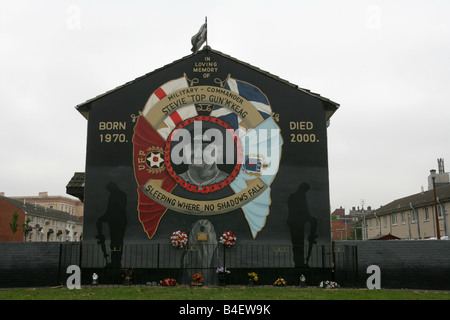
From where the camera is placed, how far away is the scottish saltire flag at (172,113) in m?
18.1

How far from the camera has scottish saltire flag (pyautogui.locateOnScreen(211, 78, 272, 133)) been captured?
18031mm

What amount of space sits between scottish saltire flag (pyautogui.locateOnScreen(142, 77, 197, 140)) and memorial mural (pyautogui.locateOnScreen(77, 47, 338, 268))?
4 centimetres

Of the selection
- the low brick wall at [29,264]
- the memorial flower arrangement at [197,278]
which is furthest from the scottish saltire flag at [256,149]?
the low brick wall at [29,264]

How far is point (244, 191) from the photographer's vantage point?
17469mm

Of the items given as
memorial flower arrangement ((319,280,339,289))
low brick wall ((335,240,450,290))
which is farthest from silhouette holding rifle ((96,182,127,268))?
low brick wall ((335,240,450,290))

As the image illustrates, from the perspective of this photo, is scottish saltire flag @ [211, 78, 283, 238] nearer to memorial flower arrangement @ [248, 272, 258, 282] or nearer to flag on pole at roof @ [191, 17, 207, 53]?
memorial flower arrangement @ [248, 272, 258, 282]

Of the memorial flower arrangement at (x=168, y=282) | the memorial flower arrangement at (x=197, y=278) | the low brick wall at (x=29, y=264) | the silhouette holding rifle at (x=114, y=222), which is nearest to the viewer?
the memorial flower arrangement at (x=197, y=278)

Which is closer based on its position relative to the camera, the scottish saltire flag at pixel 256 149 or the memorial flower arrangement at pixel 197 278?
the memorial flower arrangement at pixel 197 278

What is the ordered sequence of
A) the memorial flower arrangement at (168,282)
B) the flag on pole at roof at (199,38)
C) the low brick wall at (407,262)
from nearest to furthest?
the memorial flower arrangement at (168,282)
the low brick wall at (407,262)
the flag on pole at roof at (199,38)

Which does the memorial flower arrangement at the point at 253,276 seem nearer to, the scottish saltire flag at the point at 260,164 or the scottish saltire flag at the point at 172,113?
the scottish saltire flag at the point at 260,164

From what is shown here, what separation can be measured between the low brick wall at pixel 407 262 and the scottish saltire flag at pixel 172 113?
8137 mm
